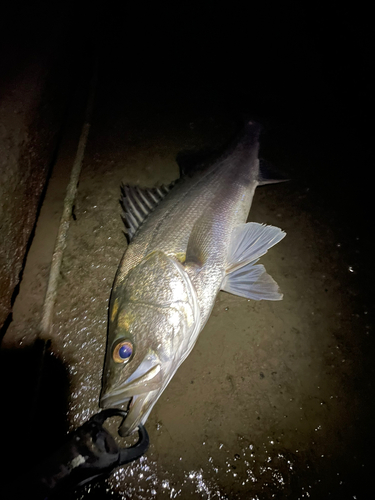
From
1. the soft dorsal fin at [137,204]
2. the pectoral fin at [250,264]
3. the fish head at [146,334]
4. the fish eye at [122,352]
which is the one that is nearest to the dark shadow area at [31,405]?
the fish head at [146,334]

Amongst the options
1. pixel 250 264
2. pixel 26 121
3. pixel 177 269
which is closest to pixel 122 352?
pixel 177 269

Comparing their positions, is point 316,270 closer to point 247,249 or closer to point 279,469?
point 247,249

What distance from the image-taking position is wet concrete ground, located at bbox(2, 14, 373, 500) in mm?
1737

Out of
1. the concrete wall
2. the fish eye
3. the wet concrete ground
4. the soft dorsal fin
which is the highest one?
the concrete wall

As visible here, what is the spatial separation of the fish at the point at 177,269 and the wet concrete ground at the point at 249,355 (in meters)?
0.28

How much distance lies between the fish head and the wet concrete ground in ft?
1.30

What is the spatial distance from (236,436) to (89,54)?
474cm

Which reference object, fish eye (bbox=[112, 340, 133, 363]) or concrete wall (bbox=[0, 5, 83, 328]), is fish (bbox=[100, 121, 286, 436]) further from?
concrete wall (bbox=[0, 5, 83, 328])

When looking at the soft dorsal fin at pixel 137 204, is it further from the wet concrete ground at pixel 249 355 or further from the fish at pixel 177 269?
the wet concrete ground at pixel 249 355

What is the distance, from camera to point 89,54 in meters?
3.72

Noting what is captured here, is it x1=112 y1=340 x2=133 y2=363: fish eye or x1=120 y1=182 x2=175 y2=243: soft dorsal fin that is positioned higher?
x1=120 y1=182 x2=175 y2=243: soft dorsal fin

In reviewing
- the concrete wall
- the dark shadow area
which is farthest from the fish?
the concrete wall

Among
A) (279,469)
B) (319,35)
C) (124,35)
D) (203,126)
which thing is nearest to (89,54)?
(124,35)

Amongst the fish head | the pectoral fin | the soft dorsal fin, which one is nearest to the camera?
the fish head
